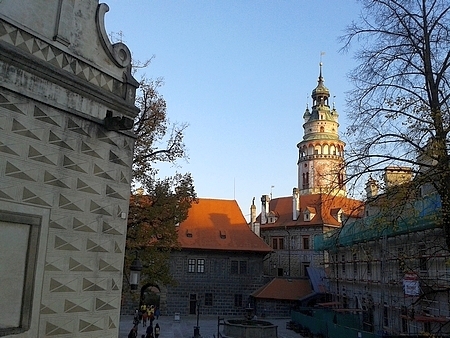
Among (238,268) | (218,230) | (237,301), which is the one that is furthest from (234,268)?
(218,230)

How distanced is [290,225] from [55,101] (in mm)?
39042

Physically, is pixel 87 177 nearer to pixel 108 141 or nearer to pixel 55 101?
pixel 108 141

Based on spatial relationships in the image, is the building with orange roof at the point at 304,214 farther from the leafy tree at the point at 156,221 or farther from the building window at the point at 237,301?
the leafy tree at the point at 156,221

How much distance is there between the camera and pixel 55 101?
6680 millimetres

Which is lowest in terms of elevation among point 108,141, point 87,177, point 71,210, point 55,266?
point 55,266

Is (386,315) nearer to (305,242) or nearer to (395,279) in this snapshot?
(395,279)

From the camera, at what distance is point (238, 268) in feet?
116

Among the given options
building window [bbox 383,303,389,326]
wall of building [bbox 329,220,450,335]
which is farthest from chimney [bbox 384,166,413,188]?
building window [bbox 383,303,389,326]

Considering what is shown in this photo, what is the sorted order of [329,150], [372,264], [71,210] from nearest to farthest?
[71,210] → [372,264] → [329,150]

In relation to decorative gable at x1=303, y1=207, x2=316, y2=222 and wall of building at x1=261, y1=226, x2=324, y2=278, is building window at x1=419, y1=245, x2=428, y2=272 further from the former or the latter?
decorative gable at x1=303, y1=207, x2=316, y2=222

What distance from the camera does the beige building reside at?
6.09 metres

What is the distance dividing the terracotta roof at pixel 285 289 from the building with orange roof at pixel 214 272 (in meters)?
0.95

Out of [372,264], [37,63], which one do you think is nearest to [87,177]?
[37,63]

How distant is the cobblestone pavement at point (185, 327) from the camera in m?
25.4
